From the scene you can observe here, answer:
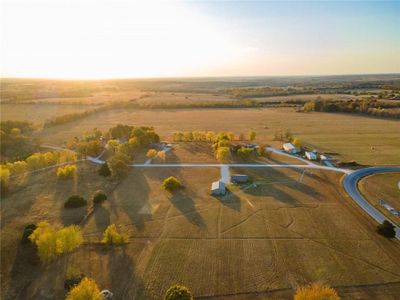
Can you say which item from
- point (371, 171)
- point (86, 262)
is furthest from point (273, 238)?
point (371, 171)

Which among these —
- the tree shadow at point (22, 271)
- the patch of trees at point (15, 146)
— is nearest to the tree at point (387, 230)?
the tree shadow at point (22, 271)

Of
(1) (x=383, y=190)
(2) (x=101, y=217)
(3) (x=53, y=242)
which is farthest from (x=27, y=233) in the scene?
(1) (x=383, y=190)

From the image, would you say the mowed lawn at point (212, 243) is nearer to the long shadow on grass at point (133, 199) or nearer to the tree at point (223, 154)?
the long shadow on grass at point (133, 199)

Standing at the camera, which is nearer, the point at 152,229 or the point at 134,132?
the point at 152,229

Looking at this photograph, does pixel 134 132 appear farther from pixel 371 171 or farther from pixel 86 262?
pixel 371 171

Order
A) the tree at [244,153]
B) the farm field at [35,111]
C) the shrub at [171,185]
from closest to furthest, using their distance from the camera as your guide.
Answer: the shrub at [171,185] < the tree at [244,153] < the farm field at [35,111]

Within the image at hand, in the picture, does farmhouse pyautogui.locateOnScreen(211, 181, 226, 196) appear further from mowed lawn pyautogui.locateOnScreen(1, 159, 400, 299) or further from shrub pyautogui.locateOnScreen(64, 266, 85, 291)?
shrub pyautogui.locateOnScreen(64, 266, 85, 291)
